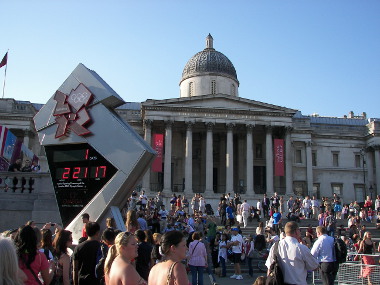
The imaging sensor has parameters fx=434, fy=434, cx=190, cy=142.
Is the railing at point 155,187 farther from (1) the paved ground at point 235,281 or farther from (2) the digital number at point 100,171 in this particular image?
(2) the digital number at point 100,171

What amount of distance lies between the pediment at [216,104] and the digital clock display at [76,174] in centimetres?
2740

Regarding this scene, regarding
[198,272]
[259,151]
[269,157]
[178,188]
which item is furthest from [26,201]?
[259,151]

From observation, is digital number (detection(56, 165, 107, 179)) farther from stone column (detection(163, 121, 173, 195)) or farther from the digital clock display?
stone column (detection(163, 121, 173, 195))

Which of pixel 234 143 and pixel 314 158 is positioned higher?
pixel 234 143

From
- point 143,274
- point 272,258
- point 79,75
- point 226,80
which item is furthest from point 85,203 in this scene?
point 226,80

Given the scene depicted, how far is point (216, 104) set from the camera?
40.2m

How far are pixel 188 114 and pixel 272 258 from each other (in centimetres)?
3332

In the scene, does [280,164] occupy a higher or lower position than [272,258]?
higher

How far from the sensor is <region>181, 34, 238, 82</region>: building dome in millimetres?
46938

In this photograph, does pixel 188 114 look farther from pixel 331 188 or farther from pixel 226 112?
pixel 331 188

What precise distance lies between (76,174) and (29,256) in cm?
690

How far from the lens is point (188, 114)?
131 ft

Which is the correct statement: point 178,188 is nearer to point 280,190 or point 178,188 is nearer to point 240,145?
point 240,145

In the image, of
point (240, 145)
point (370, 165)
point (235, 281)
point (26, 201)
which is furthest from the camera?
point (370, 165)
